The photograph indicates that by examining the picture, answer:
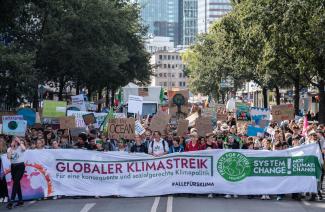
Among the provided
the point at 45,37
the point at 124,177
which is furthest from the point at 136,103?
the point at 45,37

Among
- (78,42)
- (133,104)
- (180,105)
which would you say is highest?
(78,42)

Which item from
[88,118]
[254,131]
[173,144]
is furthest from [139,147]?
[88,118]

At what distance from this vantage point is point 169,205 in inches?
573

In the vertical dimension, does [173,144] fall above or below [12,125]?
below

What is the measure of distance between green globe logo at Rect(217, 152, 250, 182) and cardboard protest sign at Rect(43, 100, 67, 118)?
10.3m

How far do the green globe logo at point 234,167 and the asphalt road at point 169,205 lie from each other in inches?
21.1

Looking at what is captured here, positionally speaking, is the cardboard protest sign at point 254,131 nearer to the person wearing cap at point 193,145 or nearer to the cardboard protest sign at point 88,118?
the cardboard protest sign at point 88,118

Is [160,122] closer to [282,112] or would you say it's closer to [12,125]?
[12,125]

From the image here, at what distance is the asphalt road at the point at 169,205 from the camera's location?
46.5ft

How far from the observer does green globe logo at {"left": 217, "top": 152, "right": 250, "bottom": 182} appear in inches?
637

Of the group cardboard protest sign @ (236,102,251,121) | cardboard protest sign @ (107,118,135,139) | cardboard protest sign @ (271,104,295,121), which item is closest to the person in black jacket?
cardboard protest sign @ (107,118,135,139)

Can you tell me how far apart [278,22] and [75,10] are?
12.3 meters

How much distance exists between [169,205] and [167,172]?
180 centimetres

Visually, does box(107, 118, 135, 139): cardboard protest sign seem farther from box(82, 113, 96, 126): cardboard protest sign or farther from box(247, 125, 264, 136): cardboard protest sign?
box(247, 125, 264, 136): cardboard protest sign
